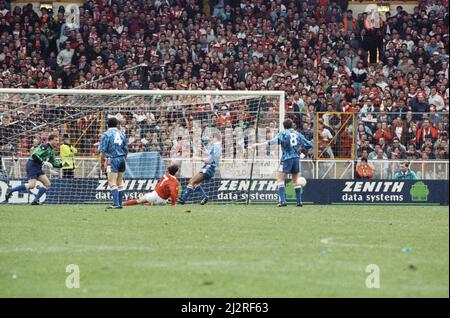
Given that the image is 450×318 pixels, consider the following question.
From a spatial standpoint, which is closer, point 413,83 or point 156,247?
point 156,247

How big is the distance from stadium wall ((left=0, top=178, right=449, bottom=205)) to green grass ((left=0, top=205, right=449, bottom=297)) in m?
4.62

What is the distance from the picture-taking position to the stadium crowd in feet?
98.5

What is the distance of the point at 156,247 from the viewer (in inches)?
522

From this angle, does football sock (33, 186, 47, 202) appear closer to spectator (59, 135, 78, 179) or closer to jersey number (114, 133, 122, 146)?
spectator (59, 135, 78, 179)

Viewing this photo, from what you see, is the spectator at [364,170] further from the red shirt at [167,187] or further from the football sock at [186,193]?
the red shirt at [167,187]

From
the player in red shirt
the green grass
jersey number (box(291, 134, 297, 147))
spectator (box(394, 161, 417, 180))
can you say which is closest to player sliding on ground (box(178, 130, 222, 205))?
the player in red shirt

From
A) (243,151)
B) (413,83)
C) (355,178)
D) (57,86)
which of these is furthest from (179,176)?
(413,83)

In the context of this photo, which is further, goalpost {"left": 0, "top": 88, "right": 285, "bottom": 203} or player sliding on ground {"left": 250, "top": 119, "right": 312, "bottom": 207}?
goalpost {"left": 0, "top": 88, "right": 285, "bottom": 203}

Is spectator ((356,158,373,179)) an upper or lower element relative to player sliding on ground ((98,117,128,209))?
lower

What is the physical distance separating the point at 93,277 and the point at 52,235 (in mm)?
4662

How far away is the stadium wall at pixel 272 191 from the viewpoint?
2461 centimetres

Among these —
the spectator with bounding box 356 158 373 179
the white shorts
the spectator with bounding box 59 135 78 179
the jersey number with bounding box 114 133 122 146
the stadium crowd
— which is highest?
the stadium crowd
